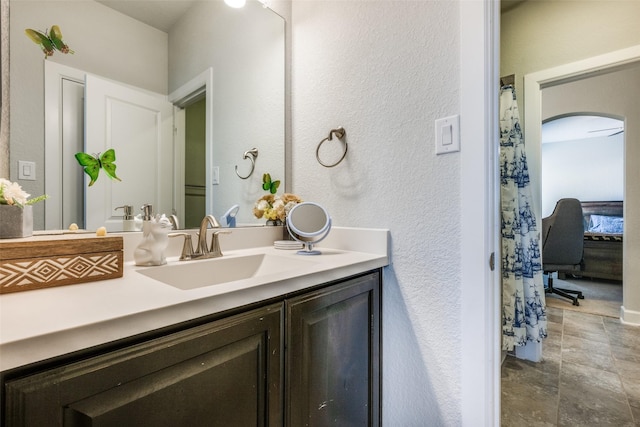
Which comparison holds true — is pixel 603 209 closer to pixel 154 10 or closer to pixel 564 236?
pixel 564 236

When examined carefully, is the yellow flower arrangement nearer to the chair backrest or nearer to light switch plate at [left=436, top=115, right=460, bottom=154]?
light switch plate at [left=436, top=115, right=460, bottom=154]

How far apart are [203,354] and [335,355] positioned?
419 millimetres

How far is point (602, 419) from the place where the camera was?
1343mm

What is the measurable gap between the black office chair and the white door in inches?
145

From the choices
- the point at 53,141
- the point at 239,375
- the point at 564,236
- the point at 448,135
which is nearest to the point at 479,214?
the point at 448,135

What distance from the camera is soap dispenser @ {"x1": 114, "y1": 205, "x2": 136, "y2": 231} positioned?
970 mm

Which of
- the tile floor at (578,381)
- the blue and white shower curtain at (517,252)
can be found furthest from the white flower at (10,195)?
the blue and white shower curtain at (517,252)

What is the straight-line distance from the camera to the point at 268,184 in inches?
55.3

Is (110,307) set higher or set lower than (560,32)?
lower

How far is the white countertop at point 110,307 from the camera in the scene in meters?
0.40

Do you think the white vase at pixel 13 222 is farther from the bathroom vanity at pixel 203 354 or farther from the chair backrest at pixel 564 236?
the chair backrest at pixel 564 236

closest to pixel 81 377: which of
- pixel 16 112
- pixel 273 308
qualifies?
pixel 273 308

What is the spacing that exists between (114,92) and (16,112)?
10.0 inches

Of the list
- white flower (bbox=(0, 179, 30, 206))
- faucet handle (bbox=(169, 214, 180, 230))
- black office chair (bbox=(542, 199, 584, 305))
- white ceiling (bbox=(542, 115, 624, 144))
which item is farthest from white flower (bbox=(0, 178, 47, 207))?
white ceiling (bbox=(542, 115, 624, 144))
